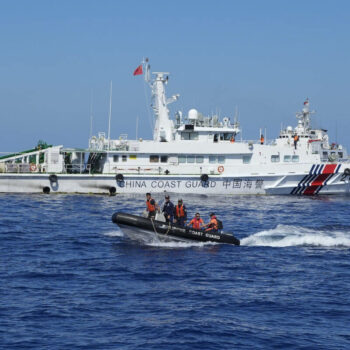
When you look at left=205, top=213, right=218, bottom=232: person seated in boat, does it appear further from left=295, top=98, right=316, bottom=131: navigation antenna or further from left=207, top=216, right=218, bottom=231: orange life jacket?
left=295, top=98, right=316, bottom=131: navigation antenna

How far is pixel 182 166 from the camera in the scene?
48094 mm

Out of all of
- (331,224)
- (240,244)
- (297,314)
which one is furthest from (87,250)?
(331,224)

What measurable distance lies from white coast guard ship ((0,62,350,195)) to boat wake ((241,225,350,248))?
1630 centimetres

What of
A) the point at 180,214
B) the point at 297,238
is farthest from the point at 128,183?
the point at 297,238

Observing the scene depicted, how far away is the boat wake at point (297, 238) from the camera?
28.2 m

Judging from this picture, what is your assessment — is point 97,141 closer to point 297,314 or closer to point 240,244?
point 240,244

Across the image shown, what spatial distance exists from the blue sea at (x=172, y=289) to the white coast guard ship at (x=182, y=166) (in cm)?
Result: 1306

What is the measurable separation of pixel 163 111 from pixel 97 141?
5875 mm

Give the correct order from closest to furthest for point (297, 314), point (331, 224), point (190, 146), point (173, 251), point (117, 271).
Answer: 1. point (297, 314)
2. point (117, 271)
3. point (173, 251)
4. point (331, 224)
5. point (190, 146)

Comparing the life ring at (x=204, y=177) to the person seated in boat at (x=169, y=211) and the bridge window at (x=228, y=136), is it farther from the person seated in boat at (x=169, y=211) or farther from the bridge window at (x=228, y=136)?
the person seated in boat at (x=169, y=211)

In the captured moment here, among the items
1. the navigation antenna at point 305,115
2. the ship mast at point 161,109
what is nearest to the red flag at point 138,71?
the ship mast at point 161,109

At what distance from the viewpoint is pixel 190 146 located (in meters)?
48.3

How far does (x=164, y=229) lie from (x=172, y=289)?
738cm

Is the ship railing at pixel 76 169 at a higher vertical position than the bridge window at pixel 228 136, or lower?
lower
